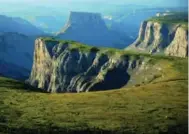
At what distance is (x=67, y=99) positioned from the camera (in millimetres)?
94938

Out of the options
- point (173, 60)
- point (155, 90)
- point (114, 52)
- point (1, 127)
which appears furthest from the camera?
point (114, 52)

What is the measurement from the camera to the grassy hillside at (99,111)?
73.2m

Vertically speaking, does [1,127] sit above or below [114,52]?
below

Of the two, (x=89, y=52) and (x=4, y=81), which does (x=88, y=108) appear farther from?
(x=89, y=52)

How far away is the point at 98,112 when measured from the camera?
83125 millimetres

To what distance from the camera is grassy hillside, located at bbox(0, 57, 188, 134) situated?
7319 cm

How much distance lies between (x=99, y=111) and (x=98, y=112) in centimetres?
84

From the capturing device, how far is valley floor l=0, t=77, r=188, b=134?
240 feet

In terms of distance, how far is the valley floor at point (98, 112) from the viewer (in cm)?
7312

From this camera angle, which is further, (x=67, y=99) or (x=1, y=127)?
(x=67, y=99)

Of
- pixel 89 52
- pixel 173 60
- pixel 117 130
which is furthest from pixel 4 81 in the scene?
pixel 89 52

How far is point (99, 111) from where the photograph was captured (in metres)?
83.9

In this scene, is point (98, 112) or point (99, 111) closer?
point (98, 112)

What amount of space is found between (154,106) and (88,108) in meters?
11.8
